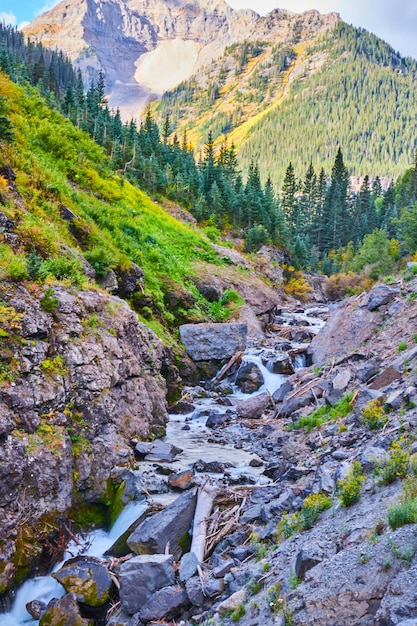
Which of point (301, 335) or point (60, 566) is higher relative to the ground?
point (301, 335)

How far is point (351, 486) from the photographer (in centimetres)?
773

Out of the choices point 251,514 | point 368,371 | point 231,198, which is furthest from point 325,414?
point 231,198

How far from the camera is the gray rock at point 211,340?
23.7 meters

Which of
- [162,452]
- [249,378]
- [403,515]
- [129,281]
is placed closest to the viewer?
[403,515]

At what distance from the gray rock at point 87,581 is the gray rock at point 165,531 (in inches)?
29.8

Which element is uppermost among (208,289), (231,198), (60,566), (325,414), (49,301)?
(231,198)

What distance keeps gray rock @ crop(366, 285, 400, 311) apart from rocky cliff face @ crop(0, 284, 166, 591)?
994 cm

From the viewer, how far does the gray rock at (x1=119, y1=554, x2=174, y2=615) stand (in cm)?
796

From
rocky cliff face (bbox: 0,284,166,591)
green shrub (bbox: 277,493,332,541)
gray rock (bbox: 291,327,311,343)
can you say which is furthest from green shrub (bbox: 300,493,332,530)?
gray rock (bbox: 291,327,311,343)

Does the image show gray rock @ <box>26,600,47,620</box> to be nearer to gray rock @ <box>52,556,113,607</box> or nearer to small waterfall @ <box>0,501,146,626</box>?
small waterfall @ <box>0,501,146,626</box>

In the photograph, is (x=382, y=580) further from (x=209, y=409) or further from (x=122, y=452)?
(x=209, y=409)

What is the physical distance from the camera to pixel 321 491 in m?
8.84

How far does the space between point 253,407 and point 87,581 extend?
35.4 ft

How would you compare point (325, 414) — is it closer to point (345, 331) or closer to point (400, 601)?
point (345, 331)
